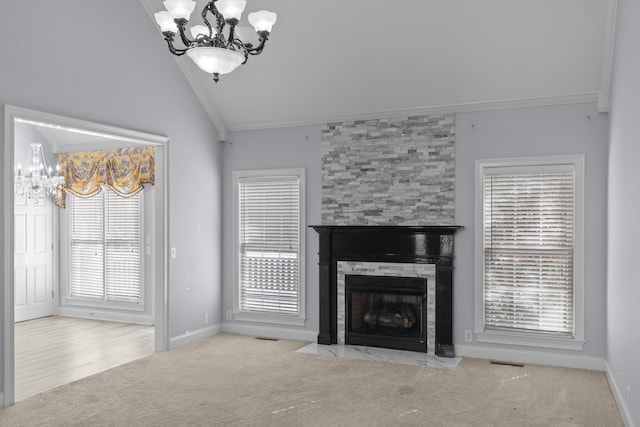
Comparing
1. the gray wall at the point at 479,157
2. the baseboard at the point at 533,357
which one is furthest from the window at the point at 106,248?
the baseboard at the point at 533,357

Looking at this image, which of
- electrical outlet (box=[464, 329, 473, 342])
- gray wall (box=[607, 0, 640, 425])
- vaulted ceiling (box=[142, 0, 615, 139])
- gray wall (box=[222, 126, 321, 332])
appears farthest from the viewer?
gray wall (box=[222, 126, 321, 332])

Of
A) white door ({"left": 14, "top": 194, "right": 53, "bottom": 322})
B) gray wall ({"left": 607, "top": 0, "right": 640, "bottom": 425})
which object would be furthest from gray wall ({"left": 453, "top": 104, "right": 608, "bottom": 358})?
white door ({"left": 14, "top": 194, "right": 53, "bottom": 322})

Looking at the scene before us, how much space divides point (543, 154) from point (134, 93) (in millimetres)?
4276

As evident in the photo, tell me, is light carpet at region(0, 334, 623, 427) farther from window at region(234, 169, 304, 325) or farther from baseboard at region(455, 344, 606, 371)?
window at region(234, 169, 304, 325)

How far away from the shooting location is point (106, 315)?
8.03 m

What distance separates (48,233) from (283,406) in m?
5.80

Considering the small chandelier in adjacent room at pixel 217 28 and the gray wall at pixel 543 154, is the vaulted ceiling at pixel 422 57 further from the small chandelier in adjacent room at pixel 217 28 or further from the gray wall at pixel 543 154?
the small chandelier in adjacent room at pixel 217 28

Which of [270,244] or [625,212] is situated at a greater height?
[625,212]

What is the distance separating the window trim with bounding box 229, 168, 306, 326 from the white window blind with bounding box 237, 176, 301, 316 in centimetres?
3

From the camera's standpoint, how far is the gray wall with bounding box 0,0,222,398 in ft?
14.6

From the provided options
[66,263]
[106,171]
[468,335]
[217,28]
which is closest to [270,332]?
[468,335]

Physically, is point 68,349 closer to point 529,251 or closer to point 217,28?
point 217,28

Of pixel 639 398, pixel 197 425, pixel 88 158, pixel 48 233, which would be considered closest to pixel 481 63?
pixel 639 398

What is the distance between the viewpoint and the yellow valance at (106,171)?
7.60 metres
